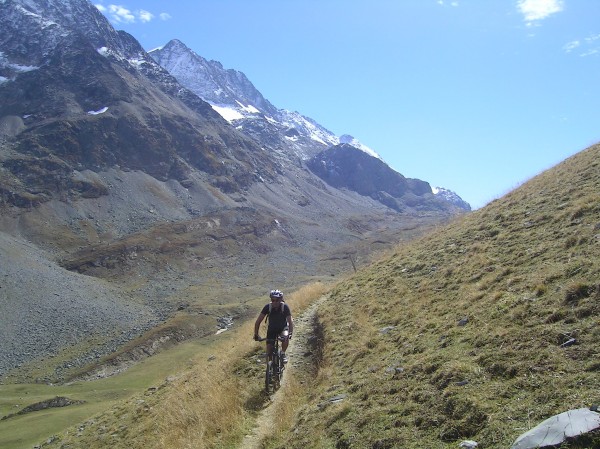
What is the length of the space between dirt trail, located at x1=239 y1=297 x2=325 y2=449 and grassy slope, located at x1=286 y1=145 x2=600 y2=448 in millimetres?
867

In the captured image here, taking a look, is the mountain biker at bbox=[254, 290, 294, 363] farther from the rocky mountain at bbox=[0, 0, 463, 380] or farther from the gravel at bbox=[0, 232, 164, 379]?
the gravel at bbox=[0, 232, 164, 379]

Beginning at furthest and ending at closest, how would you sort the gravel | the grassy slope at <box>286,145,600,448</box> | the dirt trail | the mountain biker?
1. the gravel
2. the mountain biker
3. the dirt trail
4. the grassy slope at <box>286,145,600,448</box>

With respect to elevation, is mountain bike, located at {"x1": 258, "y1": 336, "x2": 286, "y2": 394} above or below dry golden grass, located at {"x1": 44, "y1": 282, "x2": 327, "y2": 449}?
above

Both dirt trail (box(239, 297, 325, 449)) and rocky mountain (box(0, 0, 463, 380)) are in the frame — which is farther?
rocky mountain (box(0, 0, 463, 380))

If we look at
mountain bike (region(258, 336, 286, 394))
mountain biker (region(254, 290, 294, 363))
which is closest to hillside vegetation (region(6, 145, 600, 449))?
mountain bike (region(258, 336, 286, 394))

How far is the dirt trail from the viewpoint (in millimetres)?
10383

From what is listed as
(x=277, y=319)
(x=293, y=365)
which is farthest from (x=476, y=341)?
(x=293, y=365)

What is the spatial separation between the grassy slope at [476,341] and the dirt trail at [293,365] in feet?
2.85

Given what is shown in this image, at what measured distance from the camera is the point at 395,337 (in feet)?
43.8

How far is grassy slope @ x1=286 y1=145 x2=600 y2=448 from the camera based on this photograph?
25.2ft

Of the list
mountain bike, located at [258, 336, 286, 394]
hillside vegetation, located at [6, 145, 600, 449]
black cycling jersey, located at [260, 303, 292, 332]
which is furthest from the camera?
black cycling jersey, located at [260, 303, 292, 332]

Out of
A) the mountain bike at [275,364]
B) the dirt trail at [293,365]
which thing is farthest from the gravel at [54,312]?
the mountain bike at [275,364]

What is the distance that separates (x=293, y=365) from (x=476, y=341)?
6642mm

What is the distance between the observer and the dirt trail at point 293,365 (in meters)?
10.4
